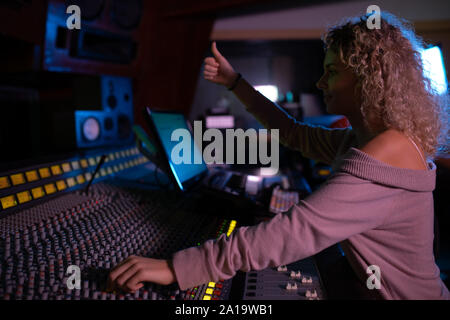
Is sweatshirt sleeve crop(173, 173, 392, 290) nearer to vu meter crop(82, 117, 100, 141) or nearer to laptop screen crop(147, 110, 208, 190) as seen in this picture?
laptop screen crop(147, 110, 208, 190)

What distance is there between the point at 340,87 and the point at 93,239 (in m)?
0.74

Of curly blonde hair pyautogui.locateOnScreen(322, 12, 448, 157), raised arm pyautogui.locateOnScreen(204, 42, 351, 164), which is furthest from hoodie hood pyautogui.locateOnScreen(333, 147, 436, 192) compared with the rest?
raised arm pyautogui.locateOnScreen(204, 42, 351, 164)

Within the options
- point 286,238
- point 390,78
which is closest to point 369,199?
point 286,238

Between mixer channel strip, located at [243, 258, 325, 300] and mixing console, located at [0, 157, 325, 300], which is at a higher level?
mixing console, located at [0, 157, 325, 300]

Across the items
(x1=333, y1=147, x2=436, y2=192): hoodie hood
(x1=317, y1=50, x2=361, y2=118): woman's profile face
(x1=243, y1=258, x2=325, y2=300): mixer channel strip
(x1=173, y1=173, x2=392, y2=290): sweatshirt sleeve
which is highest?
(x1=317, y1=50, x2=361, y2=118): woman's profile face

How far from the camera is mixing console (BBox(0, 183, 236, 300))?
0.51m

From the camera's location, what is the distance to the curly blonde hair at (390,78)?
0.67m

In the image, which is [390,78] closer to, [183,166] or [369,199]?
[369,199]

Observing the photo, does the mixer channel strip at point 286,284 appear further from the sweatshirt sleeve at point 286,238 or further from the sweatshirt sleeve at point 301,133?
the sweatshirt sleeve at point 301,133

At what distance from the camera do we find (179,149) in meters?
1.12

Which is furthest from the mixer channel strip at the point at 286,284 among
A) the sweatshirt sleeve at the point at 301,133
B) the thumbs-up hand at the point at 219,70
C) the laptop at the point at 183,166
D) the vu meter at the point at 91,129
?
the vu meter at the point at 91,129

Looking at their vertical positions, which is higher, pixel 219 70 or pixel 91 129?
pixel 219 70

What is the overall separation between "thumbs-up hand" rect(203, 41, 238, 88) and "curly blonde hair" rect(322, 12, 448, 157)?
0.44 m

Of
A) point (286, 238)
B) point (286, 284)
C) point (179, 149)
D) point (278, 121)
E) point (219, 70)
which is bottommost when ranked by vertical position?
point (286, 284)
